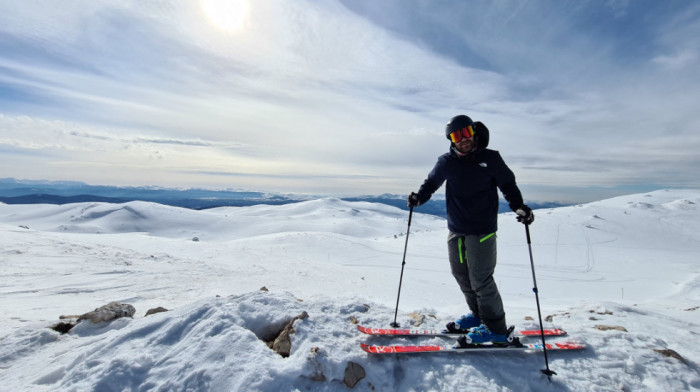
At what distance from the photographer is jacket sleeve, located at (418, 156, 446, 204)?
5.25 metres

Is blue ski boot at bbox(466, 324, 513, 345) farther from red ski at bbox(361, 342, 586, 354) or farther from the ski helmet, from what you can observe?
the ski helmet

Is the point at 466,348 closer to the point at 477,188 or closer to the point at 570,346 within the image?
the point at 570,346

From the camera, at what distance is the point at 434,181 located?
17.9 ft

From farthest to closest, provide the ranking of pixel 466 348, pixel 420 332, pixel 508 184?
pixel 420 332 < pixel 508 184 < pixel 466 348

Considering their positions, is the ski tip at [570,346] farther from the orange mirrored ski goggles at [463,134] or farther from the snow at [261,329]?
the orange mirrored ski goggles at [463,134]

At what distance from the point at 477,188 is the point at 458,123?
3.45 feet

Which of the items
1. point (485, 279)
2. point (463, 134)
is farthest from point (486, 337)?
point (463, 134)

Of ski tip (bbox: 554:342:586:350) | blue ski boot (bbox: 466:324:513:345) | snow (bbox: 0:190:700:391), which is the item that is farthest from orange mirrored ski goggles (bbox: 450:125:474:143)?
ski tip (bbox: 554:342:586:350)

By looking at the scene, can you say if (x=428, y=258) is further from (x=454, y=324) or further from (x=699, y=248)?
(x=699, y=248)

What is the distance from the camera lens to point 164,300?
10.8 meters

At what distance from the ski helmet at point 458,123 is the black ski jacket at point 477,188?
0.35m

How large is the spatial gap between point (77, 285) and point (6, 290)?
1859 mm

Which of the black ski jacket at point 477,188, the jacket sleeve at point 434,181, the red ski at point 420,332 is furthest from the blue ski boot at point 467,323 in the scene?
the jacket sleeve at point 434,181

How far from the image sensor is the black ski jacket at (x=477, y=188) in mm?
4844
